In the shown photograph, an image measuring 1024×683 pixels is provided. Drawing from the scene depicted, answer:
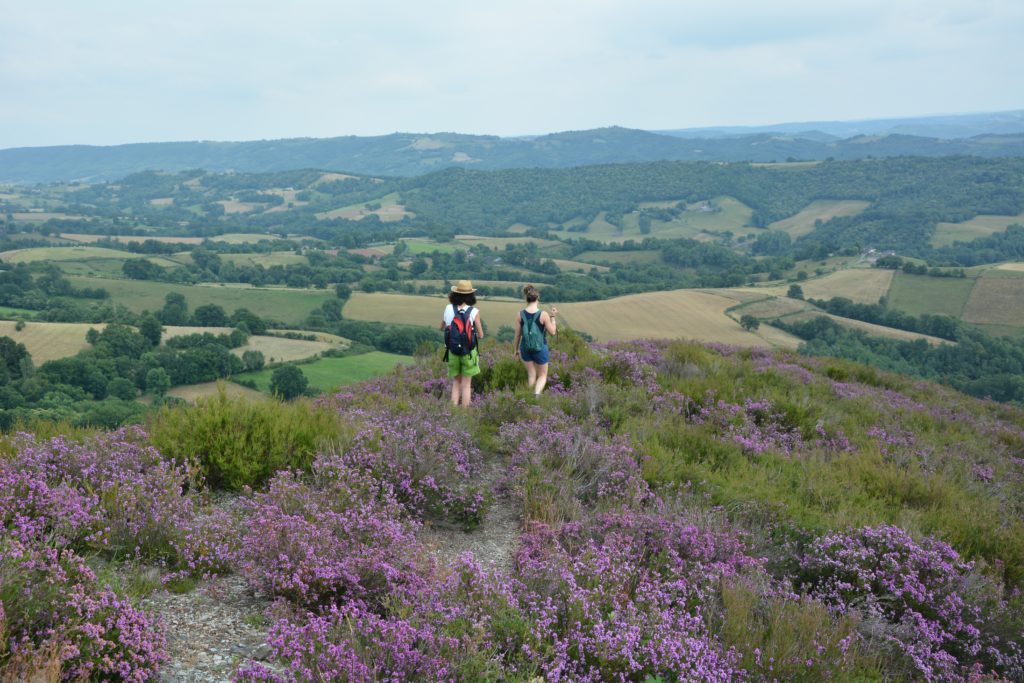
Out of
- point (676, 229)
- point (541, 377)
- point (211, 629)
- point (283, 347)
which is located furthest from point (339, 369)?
point (676, 229)

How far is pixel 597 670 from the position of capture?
3.23 metres

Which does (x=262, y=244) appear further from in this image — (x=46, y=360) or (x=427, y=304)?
(x=46, y=360)

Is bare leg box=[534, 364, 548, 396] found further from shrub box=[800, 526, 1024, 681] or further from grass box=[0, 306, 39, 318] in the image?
grass box=[0, 306, 39, 318]

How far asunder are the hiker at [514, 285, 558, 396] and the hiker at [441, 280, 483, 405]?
70cm

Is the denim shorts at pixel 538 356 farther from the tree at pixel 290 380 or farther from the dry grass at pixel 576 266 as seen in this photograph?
the dry grass at pixel 576 266

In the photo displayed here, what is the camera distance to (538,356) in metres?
9.13

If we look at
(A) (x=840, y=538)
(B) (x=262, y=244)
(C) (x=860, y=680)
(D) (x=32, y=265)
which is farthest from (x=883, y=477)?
(B) (x=262, y=244)

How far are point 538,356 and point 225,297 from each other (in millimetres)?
95023

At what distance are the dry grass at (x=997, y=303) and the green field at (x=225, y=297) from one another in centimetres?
8625

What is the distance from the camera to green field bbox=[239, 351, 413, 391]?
50.1 meters

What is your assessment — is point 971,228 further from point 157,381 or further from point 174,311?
point 157,381

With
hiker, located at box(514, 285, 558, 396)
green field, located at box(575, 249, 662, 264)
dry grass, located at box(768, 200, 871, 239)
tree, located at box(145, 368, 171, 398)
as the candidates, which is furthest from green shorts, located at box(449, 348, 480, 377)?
dry grass, located at box(768, 200, 871, 239)

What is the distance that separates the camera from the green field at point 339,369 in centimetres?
5012

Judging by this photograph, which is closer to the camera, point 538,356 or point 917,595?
point 917,595
